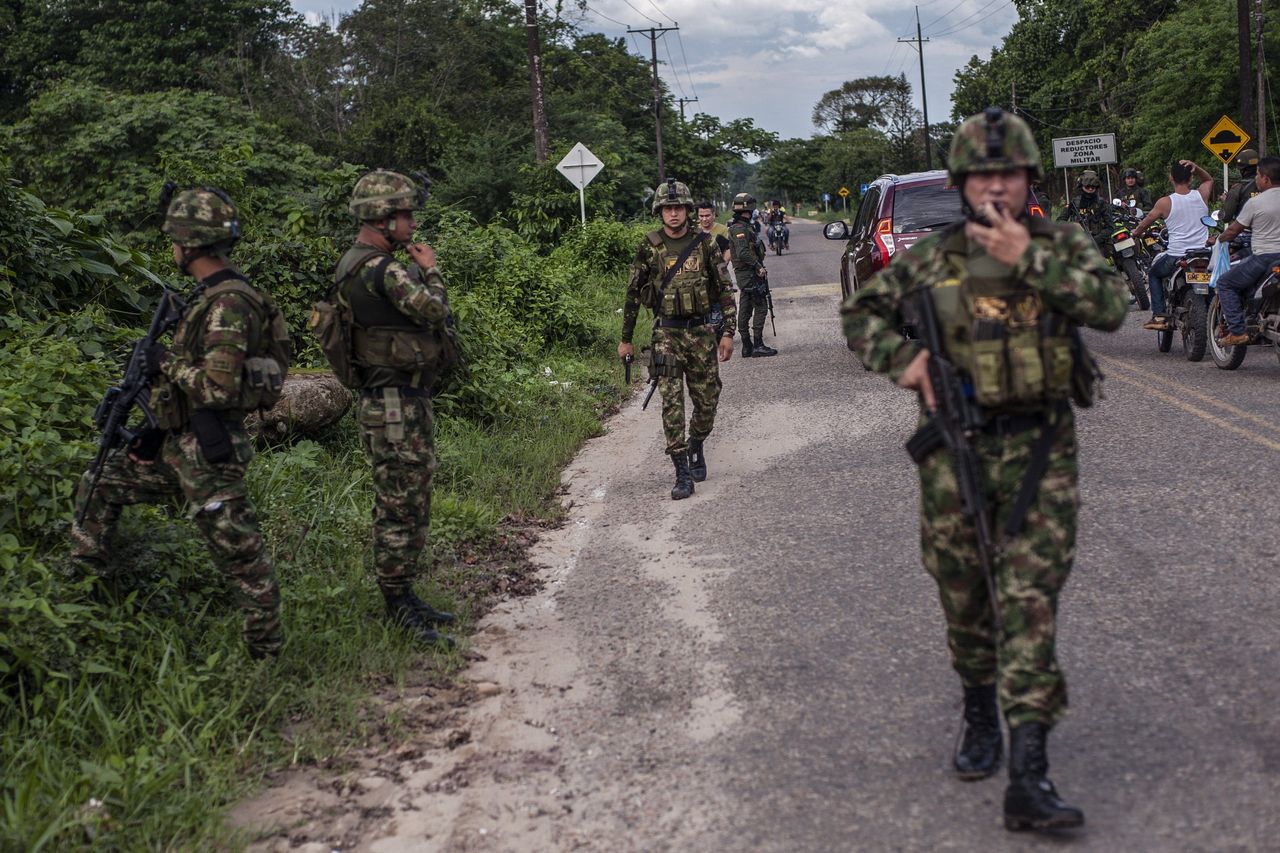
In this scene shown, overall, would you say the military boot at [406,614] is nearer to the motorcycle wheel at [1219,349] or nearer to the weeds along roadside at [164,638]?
the weeds along roadside at [164,638]

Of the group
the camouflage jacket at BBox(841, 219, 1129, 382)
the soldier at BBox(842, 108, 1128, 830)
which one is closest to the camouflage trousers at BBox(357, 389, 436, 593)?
the camouflage jacket at BBox(841, 219, 1129, 382)

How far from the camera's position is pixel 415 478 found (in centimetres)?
559

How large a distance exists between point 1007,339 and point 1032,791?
4.08ft

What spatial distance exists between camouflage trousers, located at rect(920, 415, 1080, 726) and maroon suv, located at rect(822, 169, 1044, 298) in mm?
8552

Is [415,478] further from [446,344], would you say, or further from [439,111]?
[439,111]

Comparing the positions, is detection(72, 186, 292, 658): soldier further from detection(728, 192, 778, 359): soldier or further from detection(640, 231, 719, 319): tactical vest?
detection(728, 192, 778, 359): soldier

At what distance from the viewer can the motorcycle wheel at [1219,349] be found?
36.4ft

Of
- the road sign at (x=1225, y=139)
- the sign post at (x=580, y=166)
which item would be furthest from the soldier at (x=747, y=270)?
the road sign at (x=1225, y=139)

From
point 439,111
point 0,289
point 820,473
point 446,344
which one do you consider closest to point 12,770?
point 446,344

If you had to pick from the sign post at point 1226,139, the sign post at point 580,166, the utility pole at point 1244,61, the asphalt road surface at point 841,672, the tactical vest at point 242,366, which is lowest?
the asphalt road surface at point 841,672

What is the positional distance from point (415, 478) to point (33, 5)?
44163 mm

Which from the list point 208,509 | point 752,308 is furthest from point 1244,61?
point 208,509

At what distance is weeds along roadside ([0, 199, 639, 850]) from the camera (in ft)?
13.3

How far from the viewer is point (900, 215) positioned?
12656 mm
